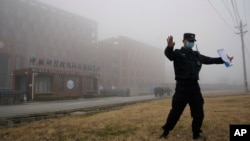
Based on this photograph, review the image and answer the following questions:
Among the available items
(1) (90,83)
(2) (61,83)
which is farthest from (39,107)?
(1) (90,83)

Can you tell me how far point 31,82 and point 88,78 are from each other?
13847mm

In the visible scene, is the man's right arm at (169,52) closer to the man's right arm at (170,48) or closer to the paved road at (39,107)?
the man's right arm at (170,48)

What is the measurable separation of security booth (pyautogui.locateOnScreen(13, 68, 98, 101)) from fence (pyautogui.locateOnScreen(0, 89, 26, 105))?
293 cm

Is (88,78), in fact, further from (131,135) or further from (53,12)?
(131,135)

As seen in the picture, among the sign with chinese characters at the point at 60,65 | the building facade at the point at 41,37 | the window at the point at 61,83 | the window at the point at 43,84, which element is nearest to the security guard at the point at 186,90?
the window at the point at 43,84

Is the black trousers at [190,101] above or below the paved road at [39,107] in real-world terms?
above

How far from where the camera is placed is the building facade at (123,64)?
7544 cm

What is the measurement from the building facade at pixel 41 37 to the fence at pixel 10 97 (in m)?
14.5

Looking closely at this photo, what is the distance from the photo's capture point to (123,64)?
254 ft

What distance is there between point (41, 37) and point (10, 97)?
4350cm

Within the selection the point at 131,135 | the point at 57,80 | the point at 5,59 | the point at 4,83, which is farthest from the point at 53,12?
the point at 131,135

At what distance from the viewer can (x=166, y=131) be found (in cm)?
441

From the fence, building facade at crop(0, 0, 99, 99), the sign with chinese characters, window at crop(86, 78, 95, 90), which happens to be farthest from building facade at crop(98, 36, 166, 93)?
the fence

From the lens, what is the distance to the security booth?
107 ft
